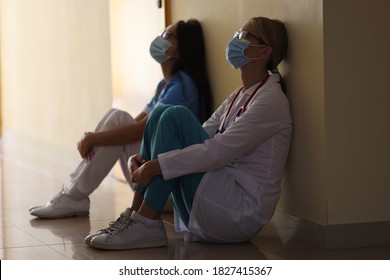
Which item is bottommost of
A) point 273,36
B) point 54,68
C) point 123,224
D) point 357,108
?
point 54,68

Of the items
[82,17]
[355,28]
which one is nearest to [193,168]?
[355,28]

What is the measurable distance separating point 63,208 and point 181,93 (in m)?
0.81

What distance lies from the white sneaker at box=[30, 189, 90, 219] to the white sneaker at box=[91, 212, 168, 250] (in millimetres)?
884

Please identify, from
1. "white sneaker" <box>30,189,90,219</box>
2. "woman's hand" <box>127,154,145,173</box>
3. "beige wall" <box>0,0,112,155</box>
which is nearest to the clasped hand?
"woman's hand" <box>127,154,145,173</box>

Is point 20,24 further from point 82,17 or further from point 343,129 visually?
point 343,129

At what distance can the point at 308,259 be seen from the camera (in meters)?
2.87

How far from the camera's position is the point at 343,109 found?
9.78 feet

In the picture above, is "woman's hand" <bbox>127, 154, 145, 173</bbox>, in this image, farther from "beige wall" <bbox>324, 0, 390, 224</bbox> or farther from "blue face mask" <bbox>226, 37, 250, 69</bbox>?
"beige wall" <bbox>324, 0, 390, 224</bbox>

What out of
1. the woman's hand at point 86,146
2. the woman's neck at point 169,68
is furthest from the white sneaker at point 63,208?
the woman's neck at point 169,68

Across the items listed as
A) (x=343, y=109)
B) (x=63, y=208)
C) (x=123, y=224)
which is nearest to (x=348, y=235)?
(x=343, y=109)

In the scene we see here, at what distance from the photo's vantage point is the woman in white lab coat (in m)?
3.01

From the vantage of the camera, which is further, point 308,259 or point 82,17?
point 82,17

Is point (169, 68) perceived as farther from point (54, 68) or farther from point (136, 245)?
point (54, 68)

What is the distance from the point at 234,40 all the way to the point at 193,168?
0.57m
